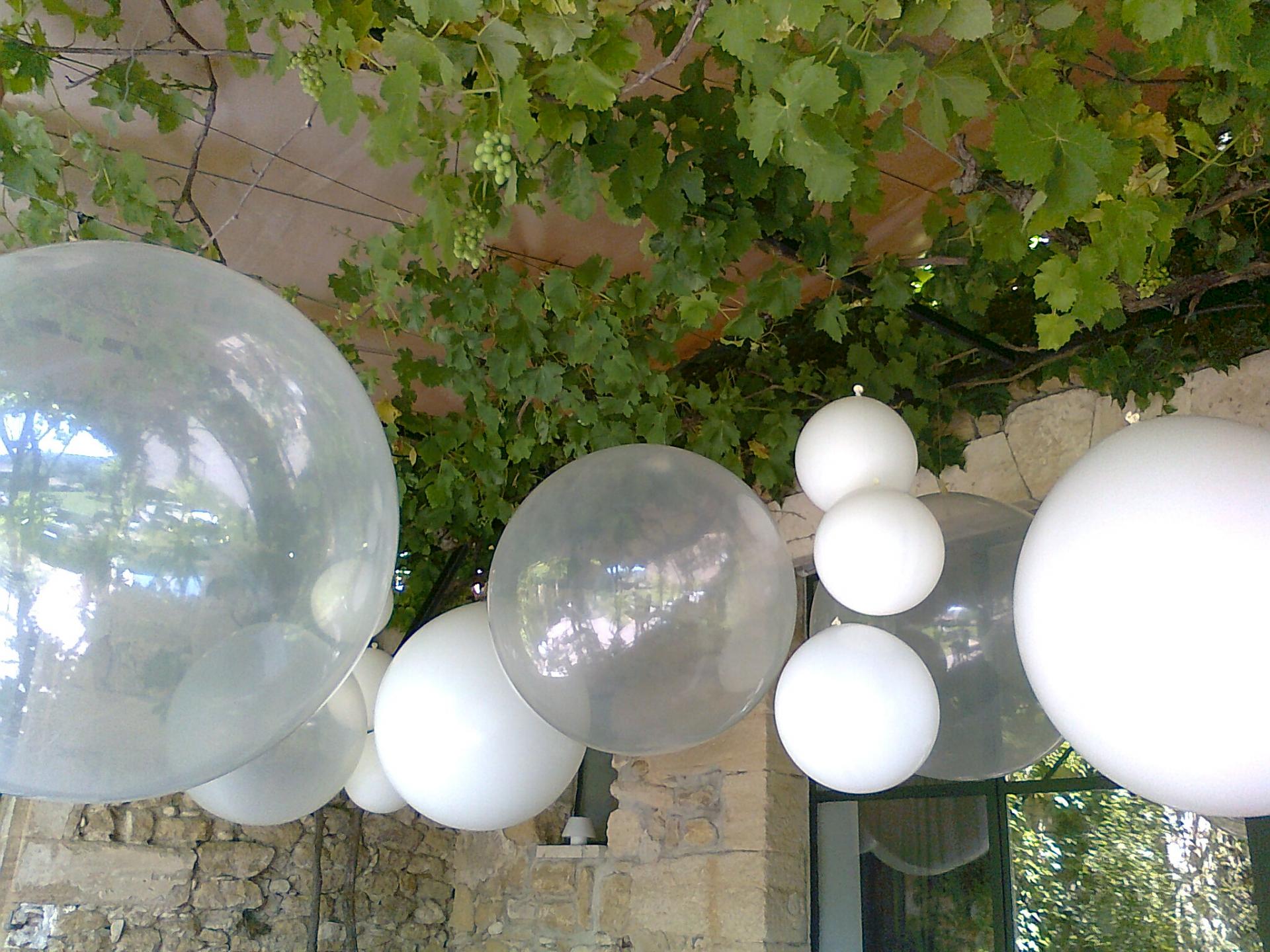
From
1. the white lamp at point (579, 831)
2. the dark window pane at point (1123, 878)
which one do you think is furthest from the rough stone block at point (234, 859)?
the dark window pane at point (1123, 878)

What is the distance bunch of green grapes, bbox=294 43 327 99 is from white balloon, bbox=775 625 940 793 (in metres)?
1.22

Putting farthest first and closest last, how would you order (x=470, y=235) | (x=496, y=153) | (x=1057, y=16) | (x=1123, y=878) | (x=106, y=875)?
(x=106, y=875) → (x=1123, y=878) → (x=470, y=235) → (x=496, y=153) → (x=1057, y=16)

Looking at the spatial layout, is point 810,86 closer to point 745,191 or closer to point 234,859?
point 745,191

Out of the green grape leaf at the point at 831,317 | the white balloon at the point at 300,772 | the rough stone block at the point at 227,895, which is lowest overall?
the rough stone block at the point at 227,895

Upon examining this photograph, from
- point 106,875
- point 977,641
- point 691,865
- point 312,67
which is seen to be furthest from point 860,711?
point 106,875

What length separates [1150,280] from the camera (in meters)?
1.82

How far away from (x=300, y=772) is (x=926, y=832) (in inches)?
70.3

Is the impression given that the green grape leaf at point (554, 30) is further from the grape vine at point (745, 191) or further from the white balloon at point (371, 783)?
the white balloon at point (371, 783)

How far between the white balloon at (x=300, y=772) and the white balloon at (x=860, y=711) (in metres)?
0.78

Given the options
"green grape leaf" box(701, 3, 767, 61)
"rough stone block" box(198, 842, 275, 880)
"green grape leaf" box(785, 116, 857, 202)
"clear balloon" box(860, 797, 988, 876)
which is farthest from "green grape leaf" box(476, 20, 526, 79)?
"rough stone block" box(198, 842, 275, 880)

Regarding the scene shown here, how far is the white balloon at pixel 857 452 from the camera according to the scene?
153 centimetres

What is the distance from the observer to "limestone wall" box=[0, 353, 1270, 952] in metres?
2.54

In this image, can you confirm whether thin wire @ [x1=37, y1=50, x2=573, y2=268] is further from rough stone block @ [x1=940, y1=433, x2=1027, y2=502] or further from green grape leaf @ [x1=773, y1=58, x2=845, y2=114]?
rough stone block @ [x1=940, y1=433, x2=1027, y2=502]

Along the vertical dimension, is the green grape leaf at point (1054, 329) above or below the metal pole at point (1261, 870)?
above
